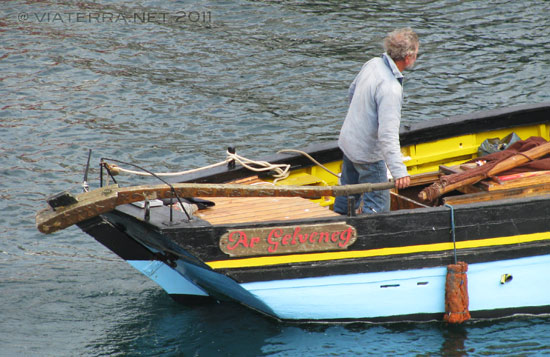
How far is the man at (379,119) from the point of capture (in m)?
6.47

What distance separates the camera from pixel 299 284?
6.70m

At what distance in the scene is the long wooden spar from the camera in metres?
5.96

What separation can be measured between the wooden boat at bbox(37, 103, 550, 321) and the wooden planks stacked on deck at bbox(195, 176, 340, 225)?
0.02 metres

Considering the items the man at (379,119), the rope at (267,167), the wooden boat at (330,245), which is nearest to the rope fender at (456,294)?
the wooden boat at (330,245)

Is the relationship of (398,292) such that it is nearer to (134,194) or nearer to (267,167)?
(267,167)

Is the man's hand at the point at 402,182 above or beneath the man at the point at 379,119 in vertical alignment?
beneath

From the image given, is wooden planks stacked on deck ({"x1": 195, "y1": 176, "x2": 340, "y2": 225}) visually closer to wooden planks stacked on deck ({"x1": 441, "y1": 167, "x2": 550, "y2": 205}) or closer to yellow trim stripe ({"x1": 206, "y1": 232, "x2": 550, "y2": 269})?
yellow trim stripe ({"x1": 206, "y1": 232, "x2": 550, "y2": 269})

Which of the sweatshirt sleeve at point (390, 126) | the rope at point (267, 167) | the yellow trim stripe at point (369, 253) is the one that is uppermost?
the sweatshirt sleeve at point (390, 126)

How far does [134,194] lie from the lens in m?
6.09

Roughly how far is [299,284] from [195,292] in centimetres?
146

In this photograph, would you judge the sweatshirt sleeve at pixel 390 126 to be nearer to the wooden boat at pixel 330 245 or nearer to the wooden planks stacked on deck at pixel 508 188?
the wooden boat at pixel 330 245

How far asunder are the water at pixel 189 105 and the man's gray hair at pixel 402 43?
99.7 inches

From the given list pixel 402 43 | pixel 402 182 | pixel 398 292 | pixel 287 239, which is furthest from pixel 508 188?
pixel 287 239

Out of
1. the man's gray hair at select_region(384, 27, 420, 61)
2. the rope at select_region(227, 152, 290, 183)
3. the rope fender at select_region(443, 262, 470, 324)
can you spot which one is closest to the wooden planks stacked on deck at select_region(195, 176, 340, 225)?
the rope at select_region(227, 152, 290, 183)
